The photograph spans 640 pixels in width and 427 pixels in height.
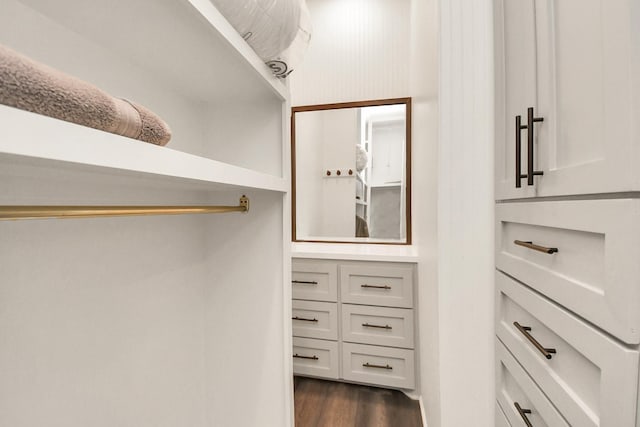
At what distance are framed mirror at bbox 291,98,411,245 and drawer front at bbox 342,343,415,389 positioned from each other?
70cm

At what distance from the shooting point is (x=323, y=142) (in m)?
2.14

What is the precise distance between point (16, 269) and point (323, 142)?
1.79 meters

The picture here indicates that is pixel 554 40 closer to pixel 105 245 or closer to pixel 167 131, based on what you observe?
pixel 167 131

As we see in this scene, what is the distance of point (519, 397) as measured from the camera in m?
0.73

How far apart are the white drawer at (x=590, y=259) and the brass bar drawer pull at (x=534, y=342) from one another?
10cm

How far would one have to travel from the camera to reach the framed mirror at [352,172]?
2.01 metres

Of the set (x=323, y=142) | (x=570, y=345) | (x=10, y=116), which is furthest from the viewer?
(x=323, y=142)

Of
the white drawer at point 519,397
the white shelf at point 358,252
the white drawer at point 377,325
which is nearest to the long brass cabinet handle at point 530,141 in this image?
the white drawer at point 519,397

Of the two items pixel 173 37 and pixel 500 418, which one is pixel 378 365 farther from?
pixel 173 37

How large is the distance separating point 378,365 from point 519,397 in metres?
0.99

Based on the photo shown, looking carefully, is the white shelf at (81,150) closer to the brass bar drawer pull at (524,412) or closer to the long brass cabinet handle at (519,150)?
the long brass cabinet handle at (519,150)

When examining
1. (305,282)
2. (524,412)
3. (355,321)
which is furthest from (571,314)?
(305,282)

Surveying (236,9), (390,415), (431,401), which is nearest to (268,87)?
(236,9)

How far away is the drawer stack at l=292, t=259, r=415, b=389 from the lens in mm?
1592
